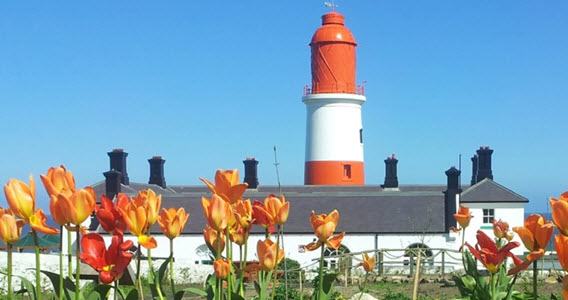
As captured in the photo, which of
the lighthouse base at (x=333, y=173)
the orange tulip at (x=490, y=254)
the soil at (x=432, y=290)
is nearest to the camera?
the orange tulip at (x=490, y=254)

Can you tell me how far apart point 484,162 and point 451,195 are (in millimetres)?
6036

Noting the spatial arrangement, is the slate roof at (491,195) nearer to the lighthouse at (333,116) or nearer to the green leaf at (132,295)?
the lighthouse at (333,116)

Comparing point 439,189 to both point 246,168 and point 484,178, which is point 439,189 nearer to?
point 484,178

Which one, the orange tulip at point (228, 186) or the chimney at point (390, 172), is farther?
the chimney at point (390, 172)

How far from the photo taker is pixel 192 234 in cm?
3120

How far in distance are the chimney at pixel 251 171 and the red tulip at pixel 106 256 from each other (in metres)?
35.4

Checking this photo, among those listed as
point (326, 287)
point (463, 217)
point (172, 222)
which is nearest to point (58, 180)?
point (172, 222)

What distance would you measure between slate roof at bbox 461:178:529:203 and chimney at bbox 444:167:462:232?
0.39 meters

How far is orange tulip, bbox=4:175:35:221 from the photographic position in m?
2.80

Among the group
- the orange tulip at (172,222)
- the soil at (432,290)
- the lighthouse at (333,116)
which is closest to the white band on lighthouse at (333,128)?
the lighthouse at (333,116)

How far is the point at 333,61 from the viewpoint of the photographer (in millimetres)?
40406

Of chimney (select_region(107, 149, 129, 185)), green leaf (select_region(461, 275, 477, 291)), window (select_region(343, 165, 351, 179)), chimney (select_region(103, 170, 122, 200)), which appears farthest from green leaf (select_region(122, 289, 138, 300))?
window (select_region(343, 165, 351, 179))

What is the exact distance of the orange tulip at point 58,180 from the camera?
9.36 ft

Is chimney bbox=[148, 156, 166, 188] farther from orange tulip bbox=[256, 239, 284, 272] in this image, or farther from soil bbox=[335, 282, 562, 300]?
orange tulip bbox=[256, 239, 284, 272]
